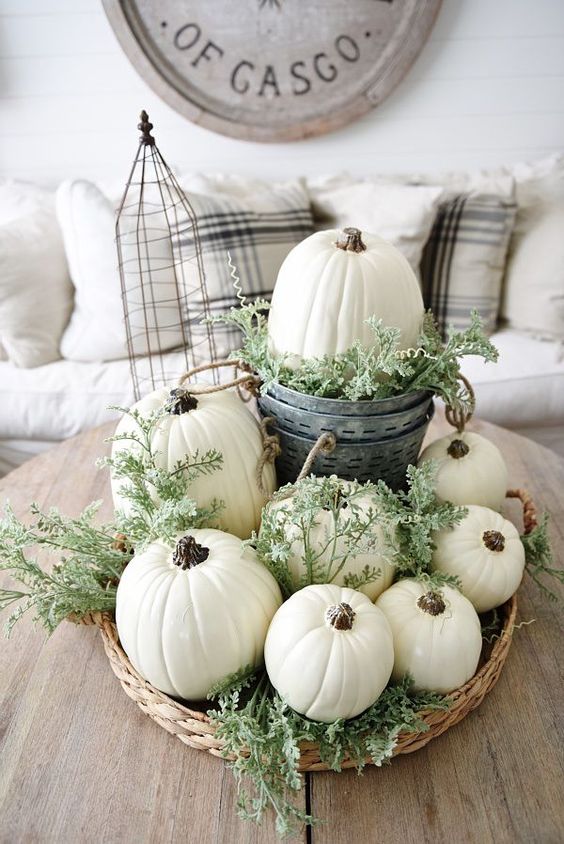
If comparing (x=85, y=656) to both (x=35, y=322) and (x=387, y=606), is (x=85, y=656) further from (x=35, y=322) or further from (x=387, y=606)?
(x=35, y=322)

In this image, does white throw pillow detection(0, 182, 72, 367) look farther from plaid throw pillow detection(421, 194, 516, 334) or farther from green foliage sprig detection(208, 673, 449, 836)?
green foliage sprig detection(208, 673, 449, 836)

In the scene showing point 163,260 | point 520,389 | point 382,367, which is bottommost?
point 520,389

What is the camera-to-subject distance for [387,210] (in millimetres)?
2029

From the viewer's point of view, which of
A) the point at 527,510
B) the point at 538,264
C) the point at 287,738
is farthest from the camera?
the point at 538,264

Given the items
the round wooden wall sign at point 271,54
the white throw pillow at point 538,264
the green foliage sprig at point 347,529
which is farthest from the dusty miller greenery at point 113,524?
the round wooden wall sign at point 271,54

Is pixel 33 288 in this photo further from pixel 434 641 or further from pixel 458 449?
pixel 434 641

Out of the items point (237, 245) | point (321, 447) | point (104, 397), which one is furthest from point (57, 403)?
point (321, 447)

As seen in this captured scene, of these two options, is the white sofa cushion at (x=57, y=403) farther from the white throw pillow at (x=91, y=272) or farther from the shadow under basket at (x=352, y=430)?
the shadow under basket at (x=352, y=430)

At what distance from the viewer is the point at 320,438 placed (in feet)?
2.78

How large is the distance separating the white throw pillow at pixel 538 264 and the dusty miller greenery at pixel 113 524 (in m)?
1.50

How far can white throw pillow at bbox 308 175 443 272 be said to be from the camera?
6.57 feet

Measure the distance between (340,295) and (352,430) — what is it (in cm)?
17

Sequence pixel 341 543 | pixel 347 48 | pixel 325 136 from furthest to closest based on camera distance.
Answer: pixel 325 136 → pixel 347 48 → pixel 341 543

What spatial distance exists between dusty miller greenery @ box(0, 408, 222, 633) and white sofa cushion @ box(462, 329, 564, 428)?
1.24 metres
